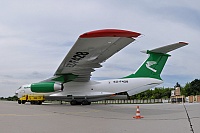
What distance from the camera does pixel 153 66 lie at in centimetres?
2117

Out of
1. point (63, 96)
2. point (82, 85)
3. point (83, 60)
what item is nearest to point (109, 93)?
point (82, 85)

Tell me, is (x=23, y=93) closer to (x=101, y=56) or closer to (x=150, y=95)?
(x=101, y=56)

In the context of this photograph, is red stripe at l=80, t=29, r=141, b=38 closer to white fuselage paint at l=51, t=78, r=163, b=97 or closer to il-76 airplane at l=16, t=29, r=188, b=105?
il-76 airplane at l=16, t=29, r=188, b=105

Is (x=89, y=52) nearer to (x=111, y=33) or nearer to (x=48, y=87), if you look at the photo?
(x=111, y=33)

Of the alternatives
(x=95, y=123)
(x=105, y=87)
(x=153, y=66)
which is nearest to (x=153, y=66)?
(x=153, y=66)

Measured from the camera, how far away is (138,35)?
1192 cm

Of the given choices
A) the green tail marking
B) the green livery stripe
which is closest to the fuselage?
the green tail marking

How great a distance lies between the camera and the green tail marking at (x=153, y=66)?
2075 cm

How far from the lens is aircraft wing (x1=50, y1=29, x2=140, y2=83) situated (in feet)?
39.4

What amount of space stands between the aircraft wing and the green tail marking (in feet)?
15.1

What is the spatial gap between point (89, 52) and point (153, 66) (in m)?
8.01

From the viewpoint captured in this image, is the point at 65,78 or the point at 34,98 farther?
the point at 34,98

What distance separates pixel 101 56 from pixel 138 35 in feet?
15.6

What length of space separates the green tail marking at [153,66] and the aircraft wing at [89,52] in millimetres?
4604
